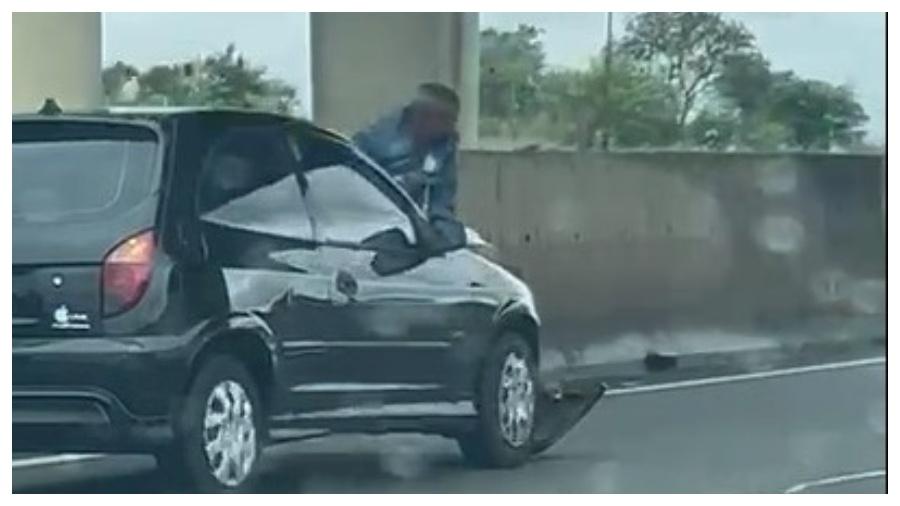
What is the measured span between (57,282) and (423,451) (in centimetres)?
128

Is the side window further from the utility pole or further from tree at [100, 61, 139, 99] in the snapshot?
the utility pole

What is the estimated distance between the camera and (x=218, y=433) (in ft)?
22.7

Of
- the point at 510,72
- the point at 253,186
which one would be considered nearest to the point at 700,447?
the point at 510,72

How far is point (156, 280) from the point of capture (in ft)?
22.1

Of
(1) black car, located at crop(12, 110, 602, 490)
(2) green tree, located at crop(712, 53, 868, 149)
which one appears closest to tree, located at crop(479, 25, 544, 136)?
(1) black car, located at crop(12, 110, 602, 490)

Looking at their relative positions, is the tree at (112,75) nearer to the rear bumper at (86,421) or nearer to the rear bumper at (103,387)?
the rear bumper at (103,387)

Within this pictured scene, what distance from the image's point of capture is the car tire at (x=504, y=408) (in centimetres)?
733

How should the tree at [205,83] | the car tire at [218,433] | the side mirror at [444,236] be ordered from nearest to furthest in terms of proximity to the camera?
the car tire at [218,433] < the tree at [205,83] < the side mirror at [444,236]

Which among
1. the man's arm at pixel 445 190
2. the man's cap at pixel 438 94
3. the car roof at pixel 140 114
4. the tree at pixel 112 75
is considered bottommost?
the man's arm at pixel 445 190

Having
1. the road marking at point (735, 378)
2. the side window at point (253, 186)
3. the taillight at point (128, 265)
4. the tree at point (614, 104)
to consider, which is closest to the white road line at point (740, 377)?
the road marking at point (735, 378)

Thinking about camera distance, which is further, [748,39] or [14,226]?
[748,39]

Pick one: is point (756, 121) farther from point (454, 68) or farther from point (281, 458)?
point (281, 458)

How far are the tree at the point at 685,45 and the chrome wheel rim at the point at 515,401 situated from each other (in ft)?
2.91
